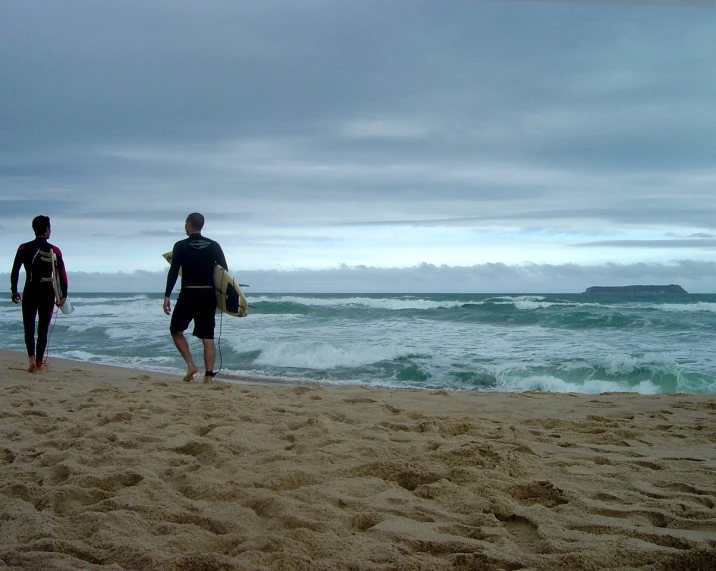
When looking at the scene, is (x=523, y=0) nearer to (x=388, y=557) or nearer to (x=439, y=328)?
(x=388, y=557)

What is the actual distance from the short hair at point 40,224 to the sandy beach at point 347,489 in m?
2.76

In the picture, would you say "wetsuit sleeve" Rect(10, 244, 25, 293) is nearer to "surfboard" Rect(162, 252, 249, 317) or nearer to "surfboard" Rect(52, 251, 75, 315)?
"surfboard" Rect(52, 251, 75, 315)

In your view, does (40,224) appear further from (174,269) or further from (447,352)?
(447,352)

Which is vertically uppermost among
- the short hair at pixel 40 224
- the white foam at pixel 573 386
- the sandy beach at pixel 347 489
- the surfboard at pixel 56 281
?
the short hair at pixel 40 224

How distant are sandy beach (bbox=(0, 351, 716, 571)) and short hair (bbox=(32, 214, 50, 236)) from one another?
9.04 ft

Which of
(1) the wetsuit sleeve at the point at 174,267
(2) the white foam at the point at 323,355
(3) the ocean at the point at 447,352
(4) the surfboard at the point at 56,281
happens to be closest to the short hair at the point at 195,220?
(1) the wetsuit sleeve at the point at 174,267

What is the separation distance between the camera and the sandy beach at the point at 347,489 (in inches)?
86.0

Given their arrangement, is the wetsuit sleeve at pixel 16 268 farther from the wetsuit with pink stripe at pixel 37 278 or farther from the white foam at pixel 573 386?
the white foam at pixel 573 386

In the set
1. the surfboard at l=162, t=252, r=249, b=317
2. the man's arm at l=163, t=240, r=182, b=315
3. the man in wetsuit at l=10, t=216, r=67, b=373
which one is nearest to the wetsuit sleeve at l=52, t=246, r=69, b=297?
the man in wetsuit at l=10, t=216, r=67, b=373

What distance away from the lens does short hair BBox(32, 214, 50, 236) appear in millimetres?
7137

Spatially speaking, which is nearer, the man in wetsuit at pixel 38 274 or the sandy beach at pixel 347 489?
the sandy beach at pixel 347 489

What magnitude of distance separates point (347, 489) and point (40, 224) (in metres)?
5.93

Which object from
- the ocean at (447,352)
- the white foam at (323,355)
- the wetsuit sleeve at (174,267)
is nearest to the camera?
the wetsuit sleeve at (174,267)

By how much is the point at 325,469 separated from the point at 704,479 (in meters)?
1.98
